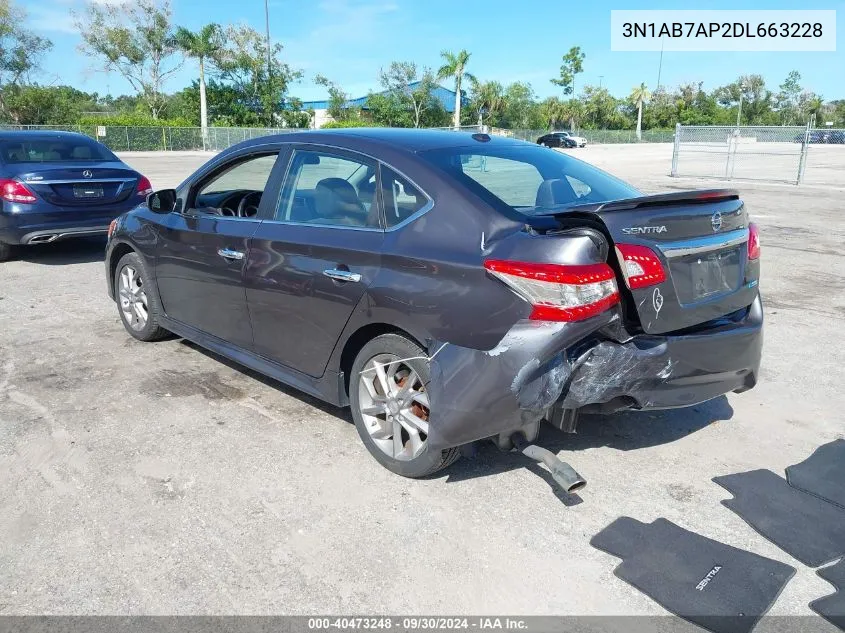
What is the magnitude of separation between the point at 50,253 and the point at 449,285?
27.6 feet

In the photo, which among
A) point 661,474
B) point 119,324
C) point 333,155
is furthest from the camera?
point 119,324

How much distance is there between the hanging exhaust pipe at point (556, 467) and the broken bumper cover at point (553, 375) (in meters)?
0.19

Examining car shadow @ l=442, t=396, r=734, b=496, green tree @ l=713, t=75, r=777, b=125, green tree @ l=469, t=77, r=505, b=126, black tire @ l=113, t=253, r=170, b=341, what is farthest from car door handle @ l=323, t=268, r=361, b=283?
green tree @ l=713, t=75, r=777, b=125

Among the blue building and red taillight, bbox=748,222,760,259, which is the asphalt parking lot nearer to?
red taillight, bbox=748,222,760,259

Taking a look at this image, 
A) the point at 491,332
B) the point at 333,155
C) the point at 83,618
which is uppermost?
the point at 333,155

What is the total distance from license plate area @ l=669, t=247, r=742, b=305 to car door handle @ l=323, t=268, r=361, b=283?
1.49 meters

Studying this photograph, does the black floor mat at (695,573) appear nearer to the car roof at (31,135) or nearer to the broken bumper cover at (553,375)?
the broken bumper cover at (553,375)

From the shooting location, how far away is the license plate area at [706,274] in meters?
3.23

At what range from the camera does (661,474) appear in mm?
3568

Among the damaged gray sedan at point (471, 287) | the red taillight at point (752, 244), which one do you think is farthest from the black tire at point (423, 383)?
the red taillight at point (752, 244)

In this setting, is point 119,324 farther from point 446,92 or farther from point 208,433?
point 446,92

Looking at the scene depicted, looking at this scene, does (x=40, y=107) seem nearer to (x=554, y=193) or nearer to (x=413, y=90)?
(x=413, y=90)

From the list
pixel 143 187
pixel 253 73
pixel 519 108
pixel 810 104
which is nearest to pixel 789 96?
pixel 810 104

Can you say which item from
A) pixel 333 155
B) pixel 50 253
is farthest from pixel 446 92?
pixel 333 155
